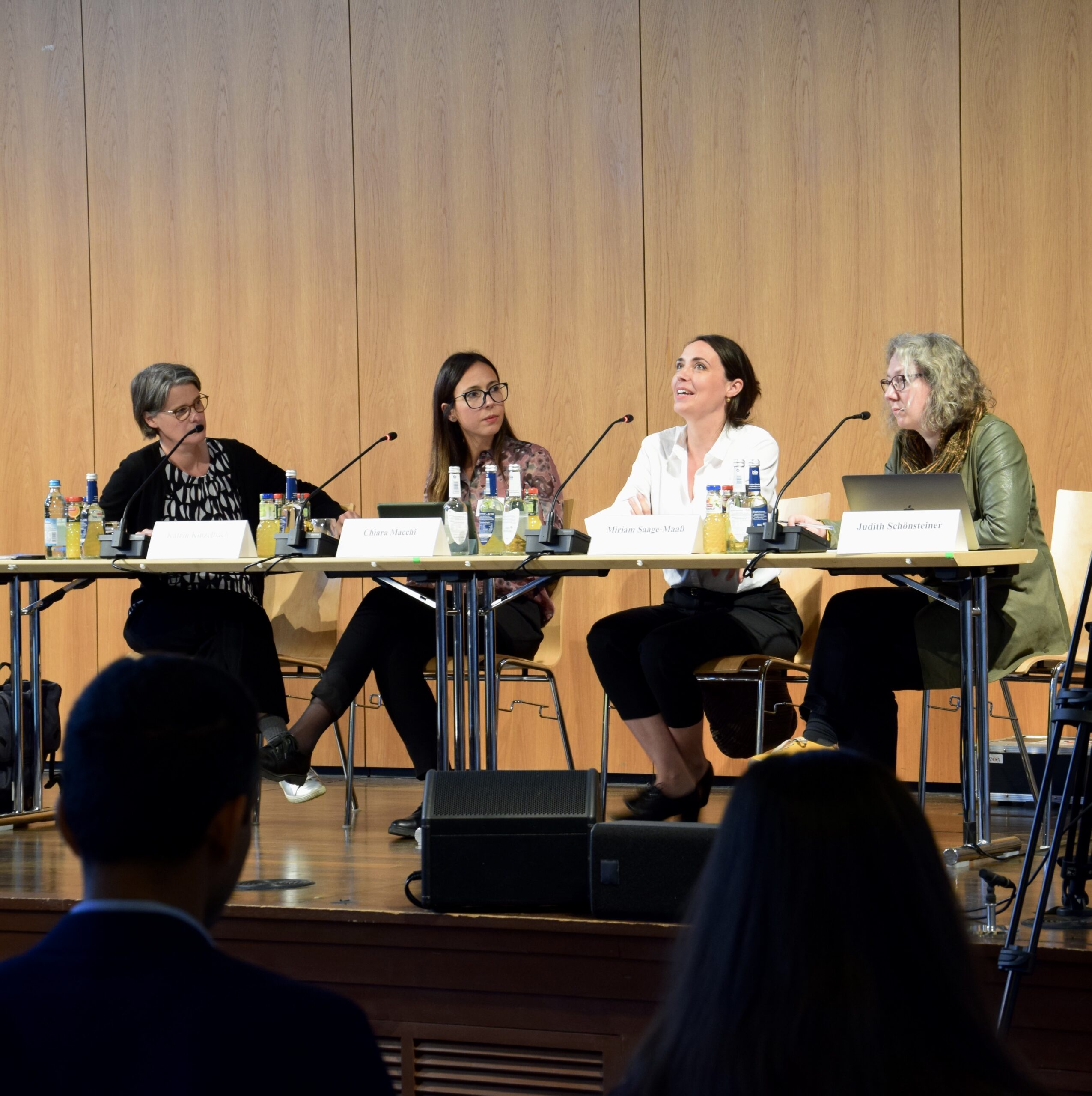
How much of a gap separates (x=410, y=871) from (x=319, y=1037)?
2296mm

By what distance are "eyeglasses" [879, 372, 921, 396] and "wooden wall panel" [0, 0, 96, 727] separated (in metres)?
3.18

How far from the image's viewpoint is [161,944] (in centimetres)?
83

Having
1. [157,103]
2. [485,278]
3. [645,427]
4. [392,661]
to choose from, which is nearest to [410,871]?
[392,661]

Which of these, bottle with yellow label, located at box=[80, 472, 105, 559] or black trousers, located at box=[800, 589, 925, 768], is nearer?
black trousers, located at box=[800, 589, 925, 768]

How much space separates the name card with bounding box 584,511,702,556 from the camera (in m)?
3.13

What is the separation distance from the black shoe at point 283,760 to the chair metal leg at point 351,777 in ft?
0.89

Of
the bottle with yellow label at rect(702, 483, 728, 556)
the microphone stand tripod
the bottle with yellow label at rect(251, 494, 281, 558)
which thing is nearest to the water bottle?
the bottle with yellow label at rect(251, 494, 281, 558)

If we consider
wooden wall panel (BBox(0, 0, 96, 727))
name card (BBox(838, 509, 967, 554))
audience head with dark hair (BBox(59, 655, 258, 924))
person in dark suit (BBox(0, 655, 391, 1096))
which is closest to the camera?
person in dark suit (BBox(0, 655, 391, 1096))

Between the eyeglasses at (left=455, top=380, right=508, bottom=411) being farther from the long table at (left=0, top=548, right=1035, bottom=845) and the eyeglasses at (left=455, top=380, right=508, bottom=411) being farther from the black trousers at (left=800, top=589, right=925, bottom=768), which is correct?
the black trousers at (left=800, top=589, right=925, bottom=768)

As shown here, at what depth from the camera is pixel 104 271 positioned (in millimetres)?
5367

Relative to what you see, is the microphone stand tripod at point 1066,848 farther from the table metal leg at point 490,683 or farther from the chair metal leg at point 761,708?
the table metal leg at point 490,683

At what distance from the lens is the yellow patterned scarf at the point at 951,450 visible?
3.30 meters

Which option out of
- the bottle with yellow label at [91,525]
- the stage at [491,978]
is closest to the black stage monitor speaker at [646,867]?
the stage at [491,978]

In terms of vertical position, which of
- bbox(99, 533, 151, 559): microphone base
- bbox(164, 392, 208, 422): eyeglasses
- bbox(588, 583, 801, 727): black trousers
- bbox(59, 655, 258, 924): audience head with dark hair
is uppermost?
bbox(164, 392, 208, 422): eyeglasses
